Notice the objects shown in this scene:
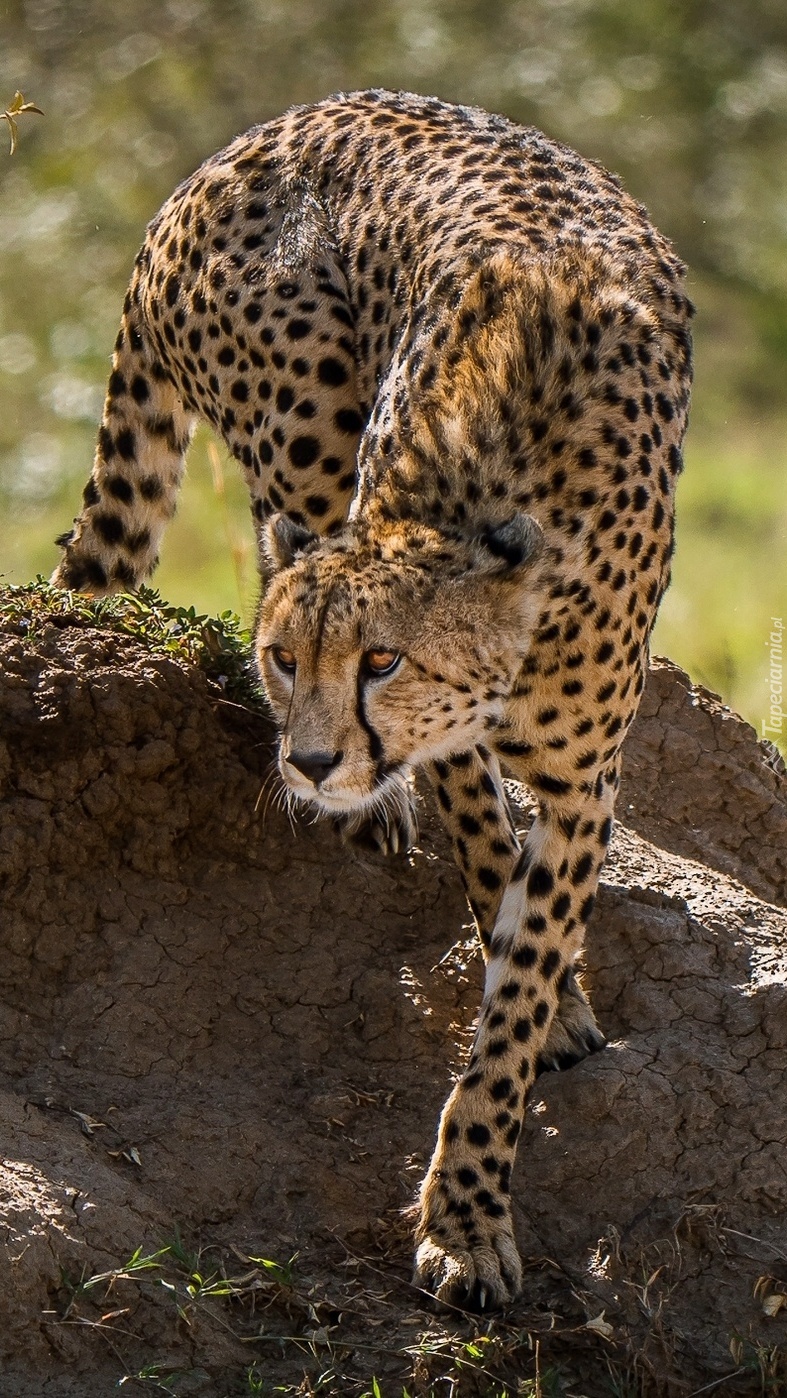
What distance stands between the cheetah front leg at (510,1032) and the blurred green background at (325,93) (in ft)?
19.5

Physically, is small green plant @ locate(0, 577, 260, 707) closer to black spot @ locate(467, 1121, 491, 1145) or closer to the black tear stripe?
the black tear stripe

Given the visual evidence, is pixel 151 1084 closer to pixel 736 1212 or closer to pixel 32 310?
pixel 736 1212

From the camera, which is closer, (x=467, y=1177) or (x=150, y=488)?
(x=467, y=1177)

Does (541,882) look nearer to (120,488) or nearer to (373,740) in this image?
(373,740)

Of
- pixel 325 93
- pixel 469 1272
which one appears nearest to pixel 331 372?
pixel 469 1272

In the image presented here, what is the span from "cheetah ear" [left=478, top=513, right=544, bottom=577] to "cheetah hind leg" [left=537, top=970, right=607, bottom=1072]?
3.01 ft

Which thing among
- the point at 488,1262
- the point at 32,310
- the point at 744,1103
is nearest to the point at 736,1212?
the point at 744,1103

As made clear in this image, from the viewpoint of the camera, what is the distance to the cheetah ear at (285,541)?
3.66 meters

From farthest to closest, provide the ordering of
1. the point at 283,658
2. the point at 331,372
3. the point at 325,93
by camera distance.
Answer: the point at 325,93 → the point at 331,372 → the point at 283,658

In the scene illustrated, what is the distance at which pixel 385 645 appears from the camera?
3404mm

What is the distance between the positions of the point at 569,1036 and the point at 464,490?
1.13 meters

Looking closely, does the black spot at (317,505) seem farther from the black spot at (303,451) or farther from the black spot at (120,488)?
the black spot at (120,488)

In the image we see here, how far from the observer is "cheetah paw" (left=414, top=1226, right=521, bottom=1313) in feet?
11.9

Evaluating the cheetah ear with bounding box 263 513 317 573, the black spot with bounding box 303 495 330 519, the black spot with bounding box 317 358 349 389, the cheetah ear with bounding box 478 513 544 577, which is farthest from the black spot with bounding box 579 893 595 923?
the black spot with bounding box 317 358 349 389
